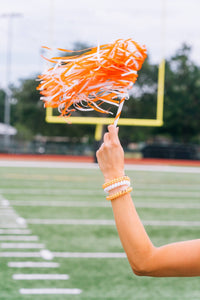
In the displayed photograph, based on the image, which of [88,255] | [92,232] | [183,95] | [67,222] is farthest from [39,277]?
[183,95]

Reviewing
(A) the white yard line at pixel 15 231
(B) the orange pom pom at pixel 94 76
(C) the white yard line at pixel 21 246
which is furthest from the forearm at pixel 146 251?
(A) the white yard line at pixel 15 231

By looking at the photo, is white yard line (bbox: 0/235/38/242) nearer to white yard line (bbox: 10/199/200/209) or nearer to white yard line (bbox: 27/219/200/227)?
white yard line (bbox: 27/219/200/227)

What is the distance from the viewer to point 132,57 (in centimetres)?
101

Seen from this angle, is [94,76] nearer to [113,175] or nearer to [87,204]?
[113,175]

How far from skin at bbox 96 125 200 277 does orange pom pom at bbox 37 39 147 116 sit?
0.29 ft

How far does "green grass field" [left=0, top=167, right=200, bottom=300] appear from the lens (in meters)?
3.59

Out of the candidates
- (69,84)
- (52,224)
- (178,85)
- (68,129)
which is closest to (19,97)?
(68,129)

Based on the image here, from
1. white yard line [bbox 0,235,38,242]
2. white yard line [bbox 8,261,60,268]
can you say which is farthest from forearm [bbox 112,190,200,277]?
white yard line [bbox 0,235,38,242]

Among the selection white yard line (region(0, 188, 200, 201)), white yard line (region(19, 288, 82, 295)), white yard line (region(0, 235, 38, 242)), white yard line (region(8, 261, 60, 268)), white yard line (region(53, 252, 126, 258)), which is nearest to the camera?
white yard line (region(19, 288, 82, 295))

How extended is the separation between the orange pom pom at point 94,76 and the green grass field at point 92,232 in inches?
99.4

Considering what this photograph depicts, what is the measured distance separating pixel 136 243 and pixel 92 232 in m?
4.66

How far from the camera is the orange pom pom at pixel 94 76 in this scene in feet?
3.34

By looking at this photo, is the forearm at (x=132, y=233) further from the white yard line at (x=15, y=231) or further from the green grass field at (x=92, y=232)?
the white yard line at (x=15, y=231)

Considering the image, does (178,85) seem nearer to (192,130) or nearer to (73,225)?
(192,130)
